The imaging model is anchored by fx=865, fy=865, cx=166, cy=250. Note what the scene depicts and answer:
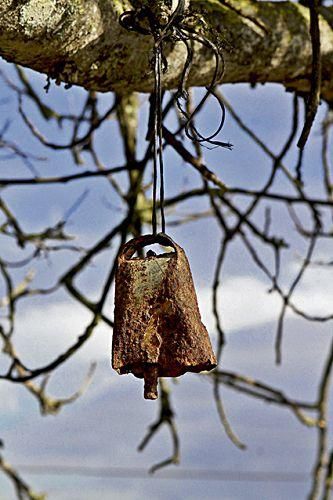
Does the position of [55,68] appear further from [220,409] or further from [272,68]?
[220,409]

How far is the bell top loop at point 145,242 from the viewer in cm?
64

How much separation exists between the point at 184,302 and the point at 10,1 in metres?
0.33

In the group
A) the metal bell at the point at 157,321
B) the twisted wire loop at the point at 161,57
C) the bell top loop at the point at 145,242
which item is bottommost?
the metal bell at the point at 157,321

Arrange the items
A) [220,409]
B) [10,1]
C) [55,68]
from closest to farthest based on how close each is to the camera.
→ [10,1]
[55,68]
[220,409]

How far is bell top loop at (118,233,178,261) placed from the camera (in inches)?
25.3

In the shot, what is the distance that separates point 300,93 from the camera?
49.1 inches

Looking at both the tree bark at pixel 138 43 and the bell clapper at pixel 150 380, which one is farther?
the tree bark at pixel 138 43

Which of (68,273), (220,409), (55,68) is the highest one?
(55,68)

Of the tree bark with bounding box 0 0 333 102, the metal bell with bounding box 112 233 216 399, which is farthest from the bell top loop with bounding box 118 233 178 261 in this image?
the tree bark with bounding box 0 0 333 102

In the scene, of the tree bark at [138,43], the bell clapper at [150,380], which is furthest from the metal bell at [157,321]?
the tree bark at [138,43]

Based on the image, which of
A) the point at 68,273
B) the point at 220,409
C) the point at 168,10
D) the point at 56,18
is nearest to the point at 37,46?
the point at 56,18

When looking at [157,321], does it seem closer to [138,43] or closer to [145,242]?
[145,242]

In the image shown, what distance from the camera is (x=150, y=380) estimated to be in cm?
62

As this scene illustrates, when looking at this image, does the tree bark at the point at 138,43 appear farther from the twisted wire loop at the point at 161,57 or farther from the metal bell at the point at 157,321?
the metal bell at the point at 157,321
